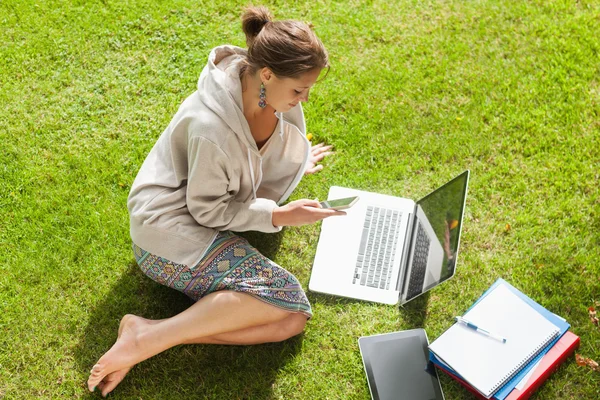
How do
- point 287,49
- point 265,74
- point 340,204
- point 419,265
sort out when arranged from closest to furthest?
point 287,49 < point 265,74 < point 340,204 < point 419,265

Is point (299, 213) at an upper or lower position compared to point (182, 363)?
upper

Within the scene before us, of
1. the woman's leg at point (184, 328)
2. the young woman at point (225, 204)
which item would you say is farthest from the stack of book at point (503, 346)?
the woman's leg at point (184, 328)

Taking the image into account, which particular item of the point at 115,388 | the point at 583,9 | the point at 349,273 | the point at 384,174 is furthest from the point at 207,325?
the point at 583,9

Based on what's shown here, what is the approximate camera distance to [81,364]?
10.6 ft

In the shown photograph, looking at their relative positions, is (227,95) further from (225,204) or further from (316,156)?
(316,156)

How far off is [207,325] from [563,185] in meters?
2.43

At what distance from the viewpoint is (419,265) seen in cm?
319

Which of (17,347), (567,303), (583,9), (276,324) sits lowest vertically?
(17,347)

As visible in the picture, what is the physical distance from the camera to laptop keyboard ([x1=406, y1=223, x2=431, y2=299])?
3.13 meters

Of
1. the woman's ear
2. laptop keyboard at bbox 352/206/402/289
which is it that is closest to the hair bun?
the woman's ear

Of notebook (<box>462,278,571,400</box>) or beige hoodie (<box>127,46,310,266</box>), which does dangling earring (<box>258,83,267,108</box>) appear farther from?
notebook (<box>462,278,571,400</box>)

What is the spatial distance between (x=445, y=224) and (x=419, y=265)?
33cm

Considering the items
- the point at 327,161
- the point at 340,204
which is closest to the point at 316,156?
the point at 327,161

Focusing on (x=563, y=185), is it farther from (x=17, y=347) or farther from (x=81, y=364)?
(x=17, y=347)
